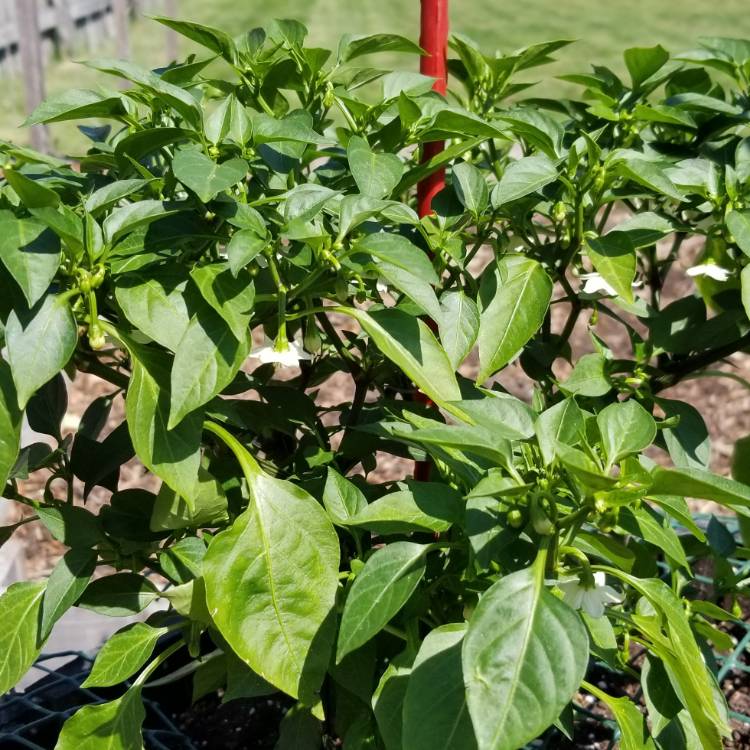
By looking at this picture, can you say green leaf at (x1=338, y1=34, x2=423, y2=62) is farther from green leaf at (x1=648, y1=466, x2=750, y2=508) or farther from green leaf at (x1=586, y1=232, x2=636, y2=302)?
green leaf at (x1=648, y1=466, x2=750, y2=508)

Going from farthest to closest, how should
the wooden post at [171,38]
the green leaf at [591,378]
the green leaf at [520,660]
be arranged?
the wooden post at [171,38] < the green leaf at [591,378] < the green leaf at [520,660]

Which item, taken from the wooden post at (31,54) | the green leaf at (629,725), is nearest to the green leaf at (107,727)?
the green leaf at (629,725)

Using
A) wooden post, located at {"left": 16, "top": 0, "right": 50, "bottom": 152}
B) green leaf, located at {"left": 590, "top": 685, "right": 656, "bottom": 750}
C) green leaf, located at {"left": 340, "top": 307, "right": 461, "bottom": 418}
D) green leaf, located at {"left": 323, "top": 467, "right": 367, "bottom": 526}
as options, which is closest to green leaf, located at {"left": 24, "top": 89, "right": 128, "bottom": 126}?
green leaf, located at {"left": 340, "top": 307, "right": 461, "bottom": 418}

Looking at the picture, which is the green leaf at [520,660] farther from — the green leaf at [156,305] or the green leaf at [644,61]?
the green leaf at [644,61]

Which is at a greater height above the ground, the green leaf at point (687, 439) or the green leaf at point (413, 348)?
the green leaf at point (413, 348)

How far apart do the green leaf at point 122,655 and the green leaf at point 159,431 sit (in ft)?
1.07

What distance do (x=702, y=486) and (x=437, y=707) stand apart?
285 mm

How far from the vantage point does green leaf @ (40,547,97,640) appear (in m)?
1.11

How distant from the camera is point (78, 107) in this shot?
3.33ft

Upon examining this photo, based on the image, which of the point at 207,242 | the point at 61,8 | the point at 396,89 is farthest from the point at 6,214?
the point at 61,8

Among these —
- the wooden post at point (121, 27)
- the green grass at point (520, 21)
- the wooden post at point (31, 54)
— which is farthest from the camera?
the green grass at point (520, 21)

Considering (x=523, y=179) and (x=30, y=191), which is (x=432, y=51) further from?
(x=30, y=191)

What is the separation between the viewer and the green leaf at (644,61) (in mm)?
1306

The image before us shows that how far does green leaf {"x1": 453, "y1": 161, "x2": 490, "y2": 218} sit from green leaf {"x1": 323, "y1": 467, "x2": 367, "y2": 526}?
13.0 inches
